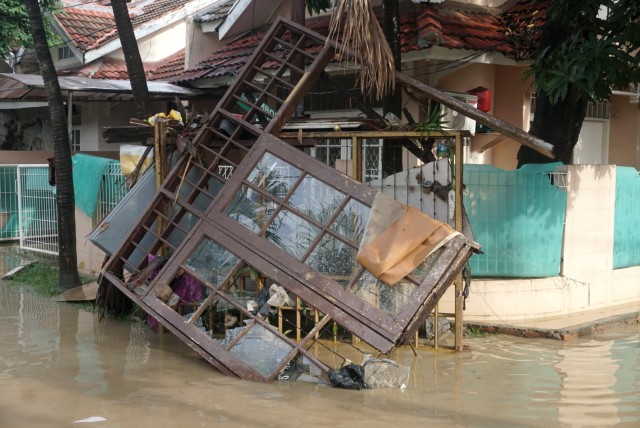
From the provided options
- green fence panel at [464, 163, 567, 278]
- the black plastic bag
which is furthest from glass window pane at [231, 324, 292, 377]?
green fence panel at [464, 163, 567, 278]

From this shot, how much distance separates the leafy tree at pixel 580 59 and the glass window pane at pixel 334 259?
3277 mm

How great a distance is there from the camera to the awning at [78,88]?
12.8 metres

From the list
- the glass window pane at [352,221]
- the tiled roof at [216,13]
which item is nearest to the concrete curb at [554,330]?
the glass window pane at [352,221]

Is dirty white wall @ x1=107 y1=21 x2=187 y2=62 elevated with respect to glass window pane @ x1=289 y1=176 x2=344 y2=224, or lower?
elevated

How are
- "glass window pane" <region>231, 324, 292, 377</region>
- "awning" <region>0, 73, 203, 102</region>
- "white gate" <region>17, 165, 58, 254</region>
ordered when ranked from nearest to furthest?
"glass window pane" <region>231, 324, 292, 377</region>, "awning" <region>0, 73, 203, 102</region>, "white gate" <region>17, 165, 58, 254</region>

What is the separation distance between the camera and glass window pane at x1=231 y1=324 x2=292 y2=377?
698 cm

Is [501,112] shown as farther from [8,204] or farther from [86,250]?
[8,204]

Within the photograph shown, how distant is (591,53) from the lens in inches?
331

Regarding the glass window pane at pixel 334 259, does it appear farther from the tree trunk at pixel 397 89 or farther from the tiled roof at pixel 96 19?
the tiled roof at pixel 96 19

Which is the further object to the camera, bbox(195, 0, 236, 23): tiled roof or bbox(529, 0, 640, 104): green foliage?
bbox(195, 0, 236, 23): tiled roof

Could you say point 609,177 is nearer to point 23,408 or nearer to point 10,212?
point 23,408

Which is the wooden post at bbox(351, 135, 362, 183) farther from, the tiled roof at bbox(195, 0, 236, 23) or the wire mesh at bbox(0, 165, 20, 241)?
the wire mesh at bbox(0, 165, 20, 241)

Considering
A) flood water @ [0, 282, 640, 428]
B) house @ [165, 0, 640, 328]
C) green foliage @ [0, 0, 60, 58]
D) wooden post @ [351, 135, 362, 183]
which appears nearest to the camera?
flood water @ [0, 282, 640, 428]

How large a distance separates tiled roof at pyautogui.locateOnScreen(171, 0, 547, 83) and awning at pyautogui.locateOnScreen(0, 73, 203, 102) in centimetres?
291
